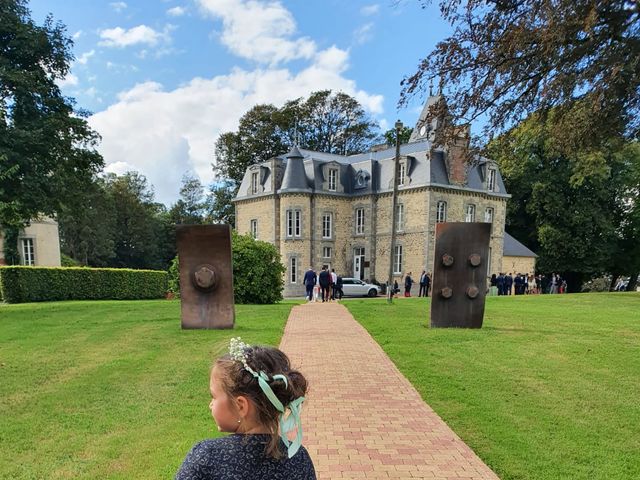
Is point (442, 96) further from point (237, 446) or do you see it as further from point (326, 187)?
point (326, 187)

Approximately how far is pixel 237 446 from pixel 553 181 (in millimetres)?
43413

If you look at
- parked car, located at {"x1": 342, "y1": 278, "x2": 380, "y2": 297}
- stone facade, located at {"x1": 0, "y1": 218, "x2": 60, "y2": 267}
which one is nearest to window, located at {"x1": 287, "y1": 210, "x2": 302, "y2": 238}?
parked car, located at {"x1": 342, "y1": 278, "x2": 380, "y2": 297}

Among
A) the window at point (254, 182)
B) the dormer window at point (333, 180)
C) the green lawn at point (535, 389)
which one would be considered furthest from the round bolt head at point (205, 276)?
the window at point (254, 182)

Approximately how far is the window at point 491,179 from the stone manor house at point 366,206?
80 mm

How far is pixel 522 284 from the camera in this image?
104 feet

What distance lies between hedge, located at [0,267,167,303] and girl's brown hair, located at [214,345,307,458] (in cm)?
2481

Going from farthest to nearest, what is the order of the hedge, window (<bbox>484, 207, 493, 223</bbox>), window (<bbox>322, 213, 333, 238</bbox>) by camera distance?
1. window (<bbox>322, 213, 333, 238</bbox>)
2. window (<bbox>484, 207, 493, 223</bbox>)
3. the hedge

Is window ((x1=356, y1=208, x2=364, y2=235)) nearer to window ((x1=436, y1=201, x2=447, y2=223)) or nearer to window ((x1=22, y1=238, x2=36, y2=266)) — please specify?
window ((x1=436, y1=201, x2=447, y2=223))

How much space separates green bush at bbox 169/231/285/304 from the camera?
19.4 meters

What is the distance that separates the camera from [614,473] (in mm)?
4047

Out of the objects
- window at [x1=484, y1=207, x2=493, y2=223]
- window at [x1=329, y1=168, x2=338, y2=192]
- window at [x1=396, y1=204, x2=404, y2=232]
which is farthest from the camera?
window at [x1=329, y1=168, x2=338, y2=192]

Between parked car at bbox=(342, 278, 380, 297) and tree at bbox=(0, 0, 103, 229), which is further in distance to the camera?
parked car at bbox=(342, 278, 380, 297)

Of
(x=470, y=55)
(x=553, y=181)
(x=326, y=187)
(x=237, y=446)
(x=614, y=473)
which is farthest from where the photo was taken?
(x=553, y=181)

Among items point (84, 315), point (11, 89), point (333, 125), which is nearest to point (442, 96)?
point (84, 315)
